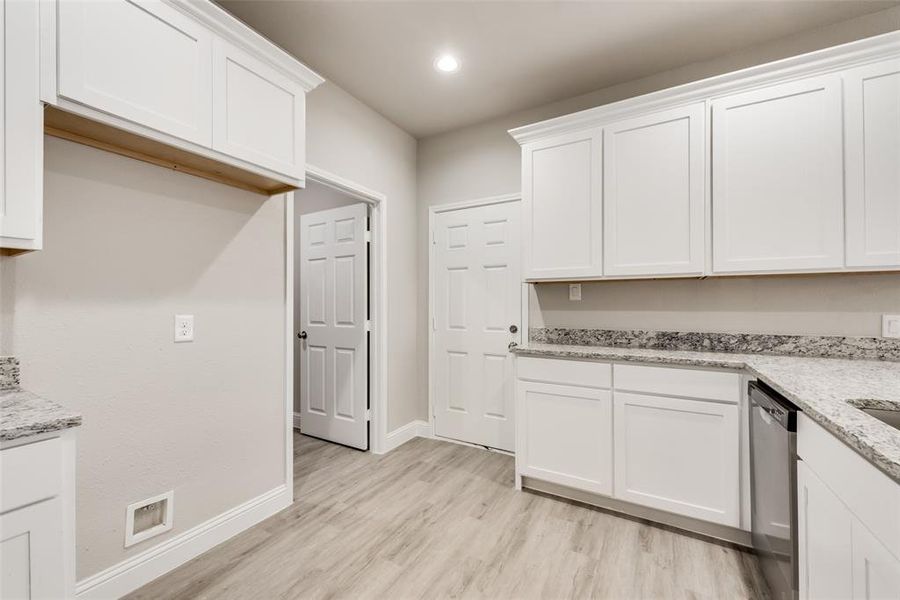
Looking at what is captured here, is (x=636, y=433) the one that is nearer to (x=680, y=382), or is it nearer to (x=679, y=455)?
(x=679, y=455)

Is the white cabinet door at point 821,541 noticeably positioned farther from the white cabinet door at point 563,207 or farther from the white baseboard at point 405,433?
the white baseboard at point 405,433

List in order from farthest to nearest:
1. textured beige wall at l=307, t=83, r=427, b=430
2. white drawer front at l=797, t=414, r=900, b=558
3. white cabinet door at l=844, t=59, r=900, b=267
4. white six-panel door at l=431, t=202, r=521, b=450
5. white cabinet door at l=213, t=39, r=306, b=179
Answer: white six-panel door at l=431, t=202, r=521, b=450
textured beige wall at l=307, t=83, r=427, b=430
white cabinet door at l=844, t=59, r=900, b=267
white cabinet door at l=213, t=39, r=306, b=179
white drawer front at l=797, t=414, r=900, b=558

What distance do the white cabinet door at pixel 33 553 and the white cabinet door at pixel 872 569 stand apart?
1.85 m

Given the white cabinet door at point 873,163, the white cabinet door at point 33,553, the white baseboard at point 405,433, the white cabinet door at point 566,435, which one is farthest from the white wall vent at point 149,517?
the white cabinet door at point 873,163

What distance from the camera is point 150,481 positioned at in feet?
5.66

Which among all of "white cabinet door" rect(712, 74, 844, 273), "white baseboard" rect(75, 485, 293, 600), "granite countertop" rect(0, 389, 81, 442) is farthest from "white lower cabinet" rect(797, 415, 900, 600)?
"white baseboard" rect(75, 485, 293, 600)

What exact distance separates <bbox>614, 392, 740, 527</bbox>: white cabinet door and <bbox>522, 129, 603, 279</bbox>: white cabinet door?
0.87 m

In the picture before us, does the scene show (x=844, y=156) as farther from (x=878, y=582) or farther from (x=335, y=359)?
(x=335, y=359)

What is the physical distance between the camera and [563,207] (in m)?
2.55

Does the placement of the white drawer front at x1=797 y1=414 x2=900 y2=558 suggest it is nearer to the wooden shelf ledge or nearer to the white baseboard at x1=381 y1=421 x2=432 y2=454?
the wooden shelf ledge

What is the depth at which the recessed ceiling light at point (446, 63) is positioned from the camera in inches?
97.1

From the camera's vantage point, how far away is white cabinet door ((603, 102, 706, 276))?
218cm

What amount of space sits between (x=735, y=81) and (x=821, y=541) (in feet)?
6.96

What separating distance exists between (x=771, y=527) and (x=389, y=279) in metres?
2.71
